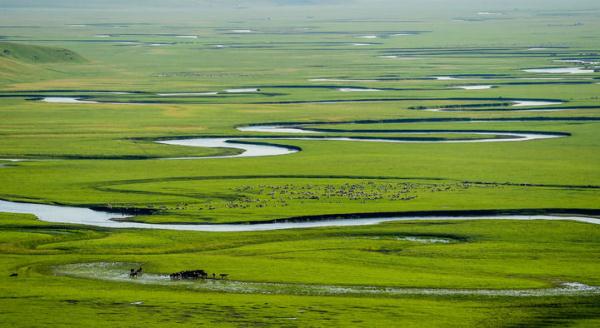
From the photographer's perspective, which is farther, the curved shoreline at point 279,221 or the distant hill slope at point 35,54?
the distant hill slope at point 35,54

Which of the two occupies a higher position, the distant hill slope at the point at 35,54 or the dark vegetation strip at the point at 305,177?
the distant hill slope at the point at 35,54

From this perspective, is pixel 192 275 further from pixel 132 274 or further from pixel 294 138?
pixel 294 138

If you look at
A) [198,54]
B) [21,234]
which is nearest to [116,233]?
[21,234]

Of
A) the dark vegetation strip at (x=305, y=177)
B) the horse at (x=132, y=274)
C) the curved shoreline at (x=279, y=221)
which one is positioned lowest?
Answer: the horse at (x=132, y=274)

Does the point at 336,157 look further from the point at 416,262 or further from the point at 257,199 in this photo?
the point at 416,262

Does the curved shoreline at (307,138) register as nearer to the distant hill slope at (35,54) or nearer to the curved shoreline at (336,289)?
the curved shoreline at (336,289)

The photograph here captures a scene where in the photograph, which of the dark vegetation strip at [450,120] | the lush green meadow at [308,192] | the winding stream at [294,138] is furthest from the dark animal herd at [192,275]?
the dark vegetation strip at [450,120]

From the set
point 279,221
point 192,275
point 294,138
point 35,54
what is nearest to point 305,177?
point 279,221

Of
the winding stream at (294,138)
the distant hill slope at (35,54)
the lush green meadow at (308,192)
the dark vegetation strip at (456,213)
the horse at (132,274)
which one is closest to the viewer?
the lush green meadow at (308,192)
